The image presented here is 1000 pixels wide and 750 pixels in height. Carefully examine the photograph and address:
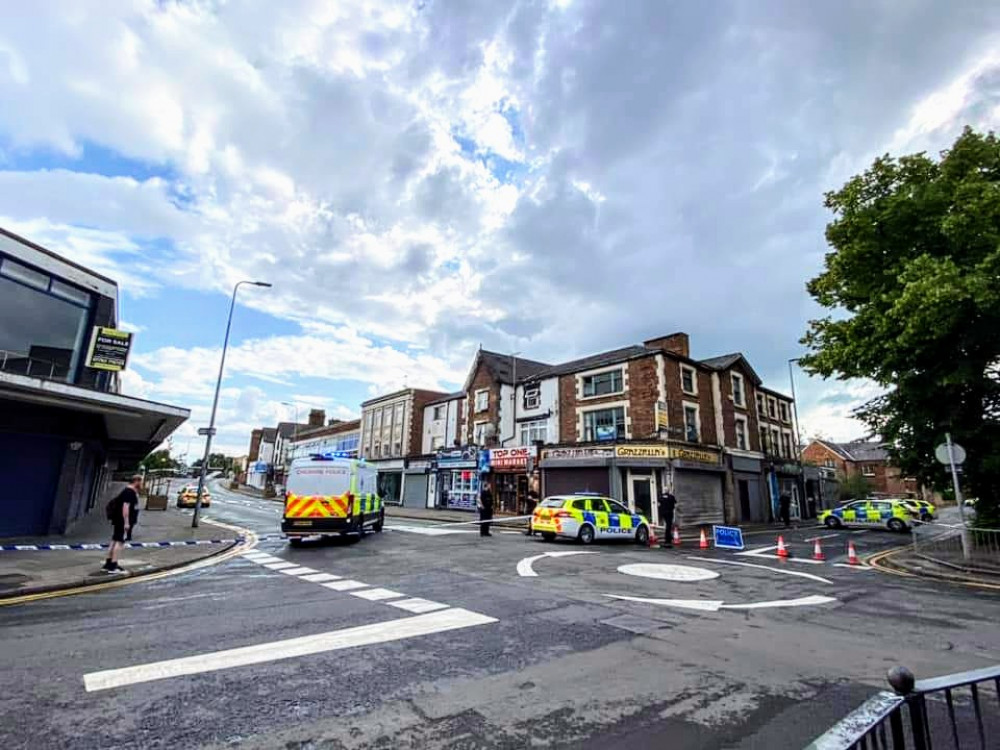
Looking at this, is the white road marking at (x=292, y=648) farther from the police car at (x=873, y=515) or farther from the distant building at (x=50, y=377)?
the police car at (x=873, y=515)

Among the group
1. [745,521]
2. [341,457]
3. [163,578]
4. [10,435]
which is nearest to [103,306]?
[10,435]

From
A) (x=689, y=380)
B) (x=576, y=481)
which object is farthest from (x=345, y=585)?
(x=689, y=380)

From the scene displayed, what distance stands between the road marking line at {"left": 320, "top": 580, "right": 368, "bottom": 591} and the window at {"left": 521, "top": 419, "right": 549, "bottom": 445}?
859 inches

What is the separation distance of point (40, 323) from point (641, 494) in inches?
951

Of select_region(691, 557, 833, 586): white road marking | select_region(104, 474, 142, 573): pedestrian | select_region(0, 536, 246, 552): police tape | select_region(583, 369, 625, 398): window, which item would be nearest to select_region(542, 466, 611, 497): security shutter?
select_region(583, 369, 625, 398): window

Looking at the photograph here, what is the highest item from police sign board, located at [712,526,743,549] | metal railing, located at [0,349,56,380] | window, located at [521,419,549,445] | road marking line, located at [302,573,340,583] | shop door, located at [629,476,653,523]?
window, located at [521,419,549,445]

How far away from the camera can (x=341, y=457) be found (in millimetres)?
15859

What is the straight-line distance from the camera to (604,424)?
27.7 metres

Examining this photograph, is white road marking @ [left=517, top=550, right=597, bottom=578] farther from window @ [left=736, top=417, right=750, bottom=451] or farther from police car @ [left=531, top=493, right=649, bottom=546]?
window @ [left=736, top=417, right=750, bottom=451]

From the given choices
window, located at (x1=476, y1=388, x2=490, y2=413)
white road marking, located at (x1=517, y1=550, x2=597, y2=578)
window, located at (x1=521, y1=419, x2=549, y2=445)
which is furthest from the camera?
window, located at (x1=476, y1=388, x2=490, y2=413)

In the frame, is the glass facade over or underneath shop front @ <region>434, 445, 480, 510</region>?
over

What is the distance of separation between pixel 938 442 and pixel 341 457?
17.4 m

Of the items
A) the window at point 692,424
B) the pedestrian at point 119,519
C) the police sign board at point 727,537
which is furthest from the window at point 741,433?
the pedestrian at point 119,519

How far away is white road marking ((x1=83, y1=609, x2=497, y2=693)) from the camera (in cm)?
446
